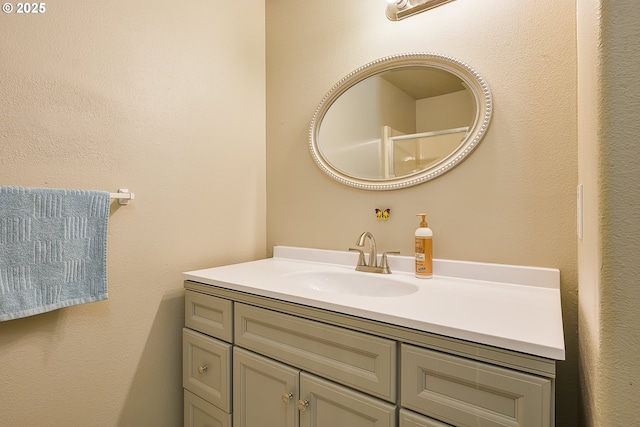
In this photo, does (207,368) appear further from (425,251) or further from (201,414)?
(425,251)

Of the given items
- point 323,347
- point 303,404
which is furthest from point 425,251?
point 303,404

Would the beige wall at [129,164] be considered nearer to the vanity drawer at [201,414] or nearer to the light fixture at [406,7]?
the vanity drawer at [201,414]

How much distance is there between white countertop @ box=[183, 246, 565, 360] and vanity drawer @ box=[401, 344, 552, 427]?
0.19 feet

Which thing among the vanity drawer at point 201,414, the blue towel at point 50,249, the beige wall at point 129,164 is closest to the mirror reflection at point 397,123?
the beige wall at point 129,164

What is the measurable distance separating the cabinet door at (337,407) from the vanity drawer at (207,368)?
34 centimetres

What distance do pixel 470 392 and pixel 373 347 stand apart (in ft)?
0.76

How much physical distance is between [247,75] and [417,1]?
2.98 ft

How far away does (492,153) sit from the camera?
115 centimetres

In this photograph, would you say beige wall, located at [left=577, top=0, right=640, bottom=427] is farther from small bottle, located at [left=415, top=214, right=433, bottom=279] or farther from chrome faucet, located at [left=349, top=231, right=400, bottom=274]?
chrome faucet, located at [left=349, top=231, right=400, bottom=274]

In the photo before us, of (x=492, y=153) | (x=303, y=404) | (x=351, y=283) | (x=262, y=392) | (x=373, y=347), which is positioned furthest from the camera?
(x=351, y=283)

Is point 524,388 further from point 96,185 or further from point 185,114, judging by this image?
point 185,114

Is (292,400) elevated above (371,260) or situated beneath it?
situated beneath

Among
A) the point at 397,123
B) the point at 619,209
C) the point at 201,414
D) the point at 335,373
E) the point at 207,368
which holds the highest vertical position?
the point at 397,123

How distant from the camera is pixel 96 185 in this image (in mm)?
1120
